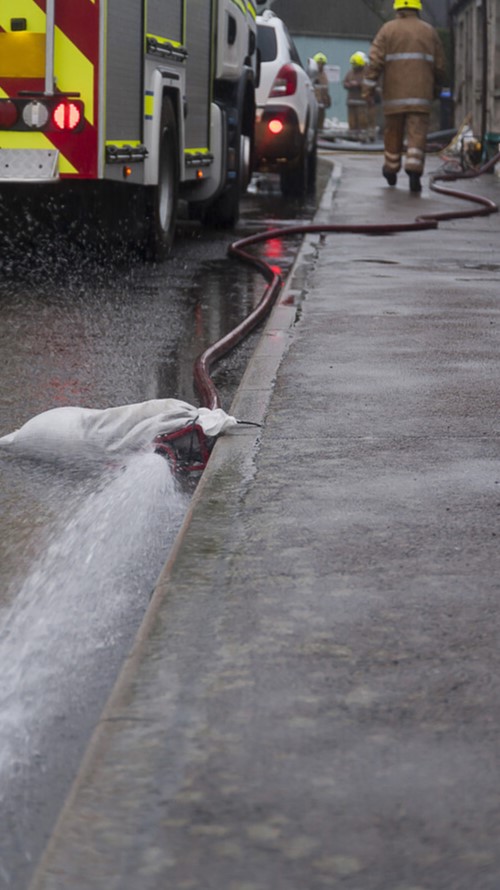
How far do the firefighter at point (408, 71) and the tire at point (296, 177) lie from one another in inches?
56.0

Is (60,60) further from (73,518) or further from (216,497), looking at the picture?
(216,497)

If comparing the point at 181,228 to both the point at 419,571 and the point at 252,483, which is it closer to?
the point at 252,483

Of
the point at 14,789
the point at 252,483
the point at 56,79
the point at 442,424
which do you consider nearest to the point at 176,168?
the point at 56,79

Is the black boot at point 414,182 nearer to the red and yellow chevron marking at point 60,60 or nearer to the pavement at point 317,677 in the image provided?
the red and yellow chevron marking at point 60,60

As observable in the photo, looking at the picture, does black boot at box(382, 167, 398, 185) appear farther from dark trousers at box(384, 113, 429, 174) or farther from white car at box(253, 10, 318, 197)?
white car at box(253, 10, 318, 197)

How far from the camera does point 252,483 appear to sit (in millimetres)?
4176

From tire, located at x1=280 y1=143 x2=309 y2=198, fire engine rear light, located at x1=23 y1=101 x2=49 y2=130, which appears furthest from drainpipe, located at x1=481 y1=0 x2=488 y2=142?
fire engine rear light, located at x1=23 y1=101 x2=49 y2=130

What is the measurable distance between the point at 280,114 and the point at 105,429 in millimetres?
12993

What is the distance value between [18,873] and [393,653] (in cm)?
88

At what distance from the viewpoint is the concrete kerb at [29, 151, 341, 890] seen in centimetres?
233

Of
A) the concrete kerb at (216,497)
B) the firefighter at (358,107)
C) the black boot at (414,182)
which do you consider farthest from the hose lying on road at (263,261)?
the firefighter at (358,107)

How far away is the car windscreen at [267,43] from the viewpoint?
17703 millimetres

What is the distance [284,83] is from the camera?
57.1ft

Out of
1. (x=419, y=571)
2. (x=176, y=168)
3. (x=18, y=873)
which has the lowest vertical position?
(x=18, y=873)
